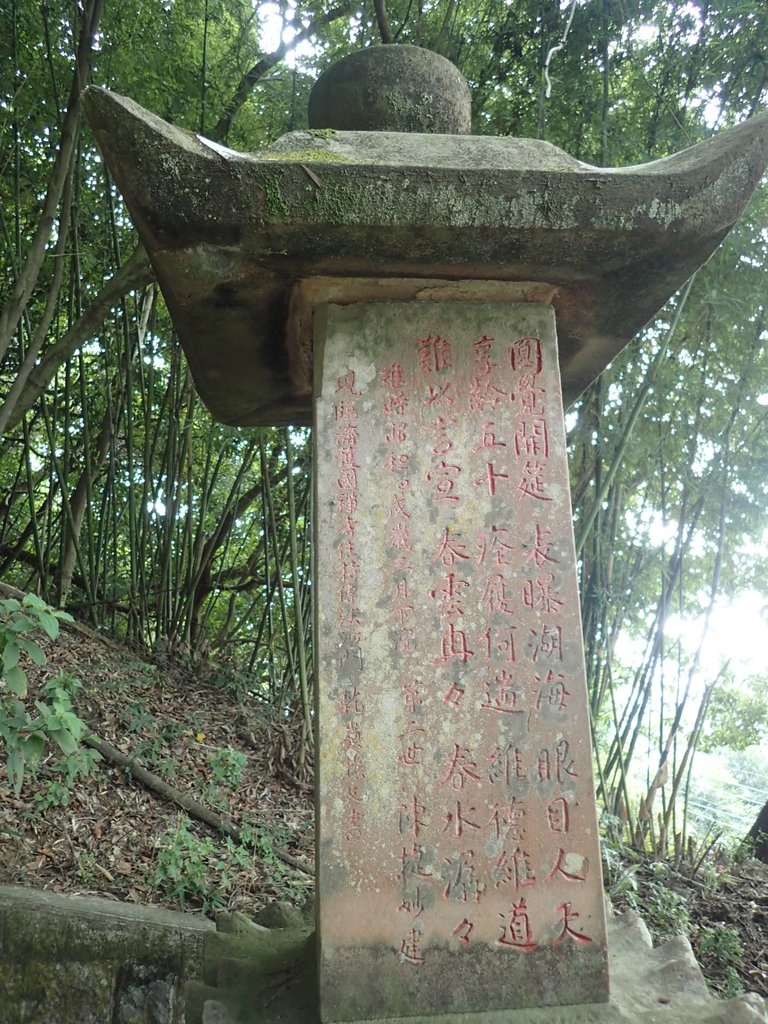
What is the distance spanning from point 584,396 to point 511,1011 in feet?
9.07

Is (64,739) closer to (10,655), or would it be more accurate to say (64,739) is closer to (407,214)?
(10,655)

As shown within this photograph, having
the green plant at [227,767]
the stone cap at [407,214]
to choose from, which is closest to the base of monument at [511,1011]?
the stone cap at [407,214]

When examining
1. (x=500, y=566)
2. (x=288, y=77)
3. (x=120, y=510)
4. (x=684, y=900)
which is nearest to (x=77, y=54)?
(x=288, y=77)

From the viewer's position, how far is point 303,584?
4.88m

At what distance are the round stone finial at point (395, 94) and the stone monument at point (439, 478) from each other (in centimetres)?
2

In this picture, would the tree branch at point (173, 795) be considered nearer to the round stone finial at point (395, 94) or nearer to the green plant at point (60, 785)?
the green plant at point (60, 785)

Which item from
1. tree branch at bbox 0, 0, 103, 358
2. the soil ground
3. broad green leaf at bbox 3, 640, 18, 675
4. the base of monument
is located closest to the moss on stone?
broad green leaf at bbox 3, 640, 18, 675

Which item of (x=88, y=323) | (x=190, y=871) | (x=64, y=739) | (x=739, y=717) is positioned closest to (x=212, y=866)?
(x=190, y=871)

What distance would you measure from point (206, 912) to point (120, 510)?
352 cm

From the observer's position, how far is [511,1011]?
1.73 meters

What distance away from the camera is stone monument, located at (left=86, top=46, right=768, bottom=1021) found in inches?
69.3

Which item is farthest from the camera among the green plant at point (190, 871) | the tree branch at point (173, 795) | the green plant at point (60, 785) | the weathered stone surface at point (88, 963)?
the tree branch at point (173, 795)

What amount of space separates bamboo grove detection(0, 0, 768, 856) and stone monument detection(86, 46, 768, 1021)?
1416 mm

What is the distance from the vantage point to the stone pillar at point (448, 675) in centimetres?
177
